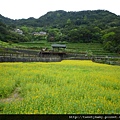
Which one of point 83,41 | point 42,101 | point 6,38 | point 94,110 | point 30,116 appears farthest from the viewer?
point 83,41

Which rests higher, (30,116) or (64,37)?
(64,37)

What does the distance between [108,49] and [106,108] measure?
70062 mm

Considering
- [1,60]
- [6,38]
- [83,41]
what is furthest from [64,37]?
[1,60]

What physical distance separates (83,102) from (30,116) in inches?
95.4

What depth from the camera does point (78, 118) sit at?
5.09 metres

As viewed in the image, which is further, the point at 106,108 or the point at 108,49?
the point at 108,49

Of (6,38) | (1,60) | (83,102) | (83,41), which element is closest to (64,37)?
(83,41)

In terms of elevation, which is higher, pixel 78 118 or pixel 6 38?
pixel 6 38

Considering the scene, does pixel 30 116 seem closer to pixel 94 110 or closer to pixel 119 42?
pixel 94 110

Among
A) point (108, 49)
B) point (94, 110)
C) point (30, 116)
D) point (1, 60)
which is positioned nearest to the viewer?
point (30, 116)

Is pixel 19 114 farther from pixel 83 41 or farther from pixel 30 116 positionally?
pixel 83 41

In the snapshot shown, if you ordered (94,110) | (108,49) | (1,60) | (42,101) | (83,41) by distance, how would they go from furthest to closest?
(83,41), (108,49), (1,60), (42,101), (94,110)

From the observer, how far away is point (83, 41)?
100 meters

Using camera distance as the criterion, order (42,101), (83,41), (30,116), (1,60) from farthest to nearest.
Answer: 1. (83,41)
2. (1,60)
3. (42,101)
4. (30,116)
